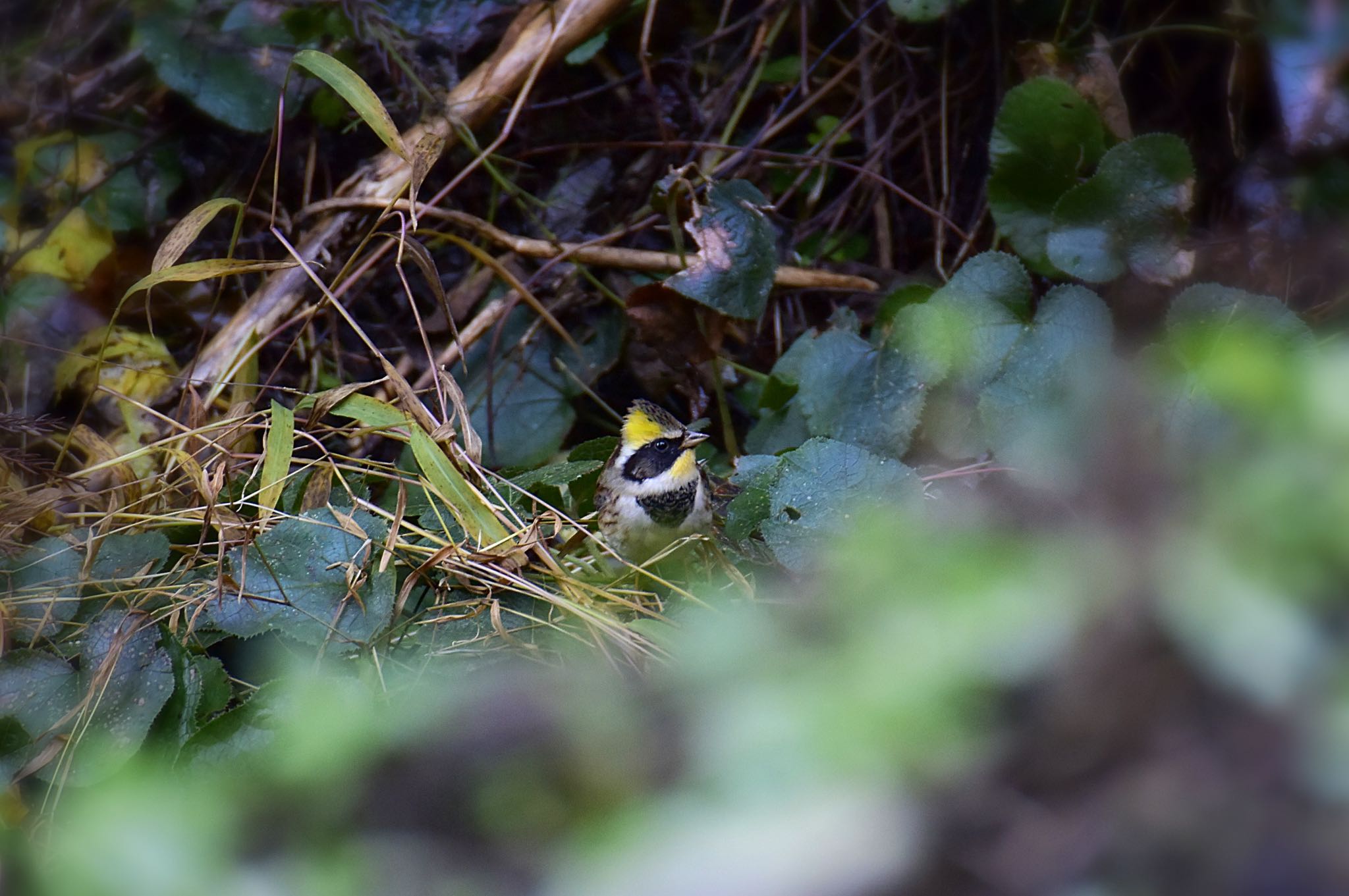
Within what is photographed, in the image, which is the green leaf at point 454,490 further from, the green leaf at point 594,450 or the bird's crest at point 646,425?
the bird's crest at point 646,425

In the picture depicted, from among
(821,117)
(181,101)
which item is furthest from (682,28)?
(181,101)

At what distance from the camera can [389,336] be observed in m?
3.60

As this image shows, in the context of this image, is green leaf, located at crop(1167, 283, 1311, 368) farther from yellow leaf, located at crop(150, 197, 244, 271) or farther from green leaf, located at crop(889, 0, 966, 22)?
yellow leaf, located at crop(150, 197, 244, 271)

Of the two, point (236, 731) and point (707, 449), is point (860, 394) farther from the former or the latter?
point (236, 731)

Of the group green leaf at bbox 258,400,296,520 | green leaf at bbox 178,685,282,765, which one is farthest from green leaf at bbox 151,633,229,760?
green leaf at bbox 258,400,296,520

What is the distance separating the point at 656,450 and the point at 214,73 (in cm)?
188

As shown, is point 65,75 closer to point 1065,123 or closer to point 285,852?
point 1065,123

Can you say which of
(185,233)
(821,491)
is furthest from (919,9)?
(185,233)

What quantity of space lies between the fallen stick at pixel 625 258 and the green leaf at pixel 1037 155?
2.05 ft

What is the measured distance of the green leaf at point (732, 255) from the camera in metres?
2.97

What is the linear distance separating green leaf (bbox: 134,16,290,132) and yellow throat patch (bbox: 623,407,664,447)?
1.53 meters

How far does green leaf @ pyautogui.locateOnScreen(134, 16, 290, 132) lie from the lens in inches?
132

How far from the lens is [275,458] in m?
2.33

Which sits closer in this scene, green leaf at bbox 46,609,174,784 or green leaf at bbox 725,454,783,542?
green leaf at bbox 46,609,174,784
